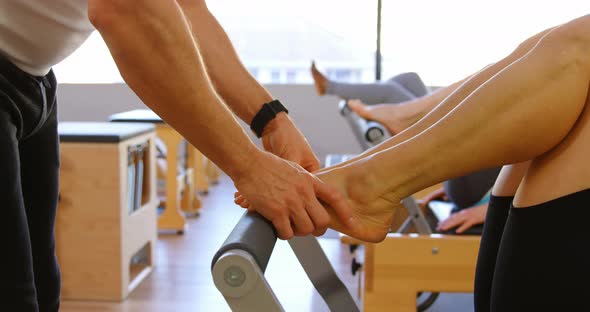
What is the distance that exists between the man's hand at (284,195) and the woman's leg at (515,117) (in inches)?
5.4

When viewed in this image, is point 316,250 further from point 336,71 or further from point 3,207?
point 336,71

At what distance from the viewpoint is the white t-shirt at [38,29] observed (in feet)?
3.04

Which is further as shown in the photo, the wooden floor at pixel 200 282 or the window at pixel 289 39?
the window at pixel 289 39

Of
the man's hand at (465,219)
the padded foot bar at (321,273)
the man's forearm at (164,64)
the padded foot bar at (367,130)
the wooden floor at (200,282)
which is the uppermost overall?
the man's forearm at (164,64)

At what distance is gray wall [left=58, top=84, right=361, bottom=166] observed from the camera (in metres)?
5.17

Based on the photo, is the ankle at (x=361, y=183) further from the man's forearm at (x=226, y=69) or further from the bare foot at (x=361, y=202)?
the man's forearm at (x=226, y=69)

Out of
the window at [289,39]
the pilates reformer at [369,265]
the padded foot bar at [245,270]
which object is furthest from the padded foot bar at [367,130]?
the window at [289,39]

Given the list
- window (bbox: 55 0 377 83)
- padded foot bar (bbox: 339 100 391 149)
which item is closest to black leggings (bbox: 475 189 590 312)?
padded foot bar (bbox: 339 100 391 149)

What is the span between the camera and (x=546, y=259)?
837 millimetres

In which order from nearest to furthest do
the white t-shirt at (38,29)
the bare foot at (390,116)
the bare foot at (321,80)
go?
the white t-shirt at (38,29)
the bare foot at (390,116)
the bare foot at (321,80)

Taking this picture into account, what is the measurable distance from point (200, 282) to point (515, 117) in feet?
6.27

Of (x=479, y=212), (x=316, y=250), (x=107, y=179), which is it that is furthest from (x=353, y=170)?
(x=107, y=179)

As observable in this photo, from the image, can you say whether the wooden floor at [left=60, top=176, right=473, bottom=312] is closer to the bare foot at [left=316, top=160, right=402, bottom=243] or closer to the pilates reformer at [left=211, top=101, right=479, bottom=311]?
the pilates reformer at [left=211, top=101, right=479, bottom=311]

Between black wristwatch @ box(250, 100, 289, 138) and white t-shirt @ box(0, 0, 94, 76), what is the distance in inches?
12.1
